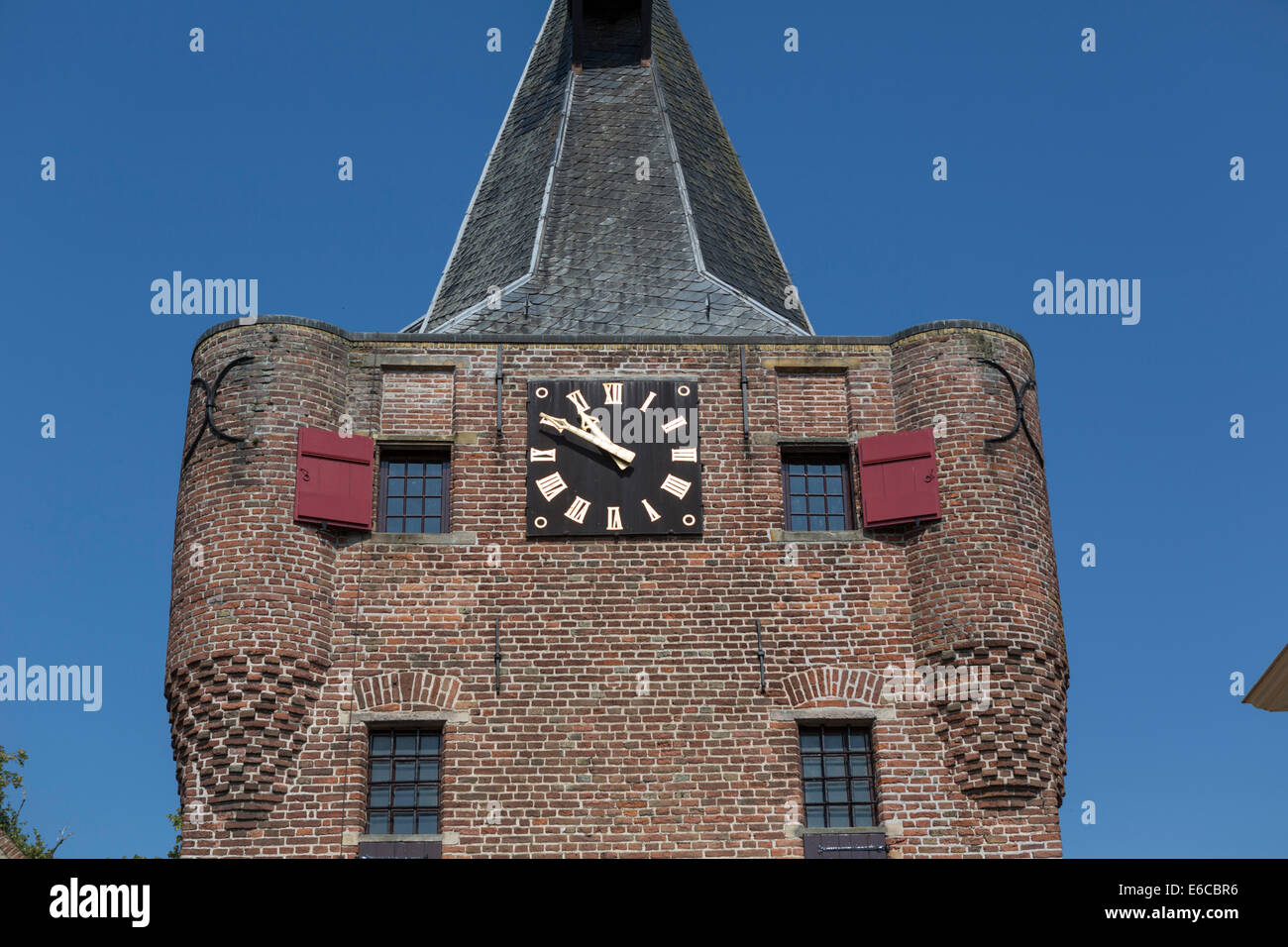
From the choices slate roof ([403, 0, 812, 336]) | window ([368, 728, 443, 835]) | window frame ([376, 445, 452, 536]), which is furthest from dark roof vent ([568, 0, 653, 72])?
window ([368, 728, 443, 835])

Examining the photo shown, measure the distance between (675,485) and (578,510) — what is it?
1.21 meters

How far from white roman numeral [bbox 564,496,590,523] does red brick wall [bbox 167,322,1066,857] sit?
29 cm

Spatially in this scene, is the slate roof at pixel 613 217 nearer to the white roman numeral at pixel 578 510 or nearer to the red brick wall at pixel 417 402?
the red brick wall at pixel 417 402

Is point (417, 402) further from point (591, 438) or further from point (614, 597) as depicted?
point (614, 597)

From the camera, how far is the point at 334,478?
72.3ft

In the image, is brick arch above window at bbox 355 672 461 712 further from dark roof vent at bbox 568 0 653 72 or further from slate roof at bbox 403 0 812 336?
dark roof vent at bbox 568 0 653 72

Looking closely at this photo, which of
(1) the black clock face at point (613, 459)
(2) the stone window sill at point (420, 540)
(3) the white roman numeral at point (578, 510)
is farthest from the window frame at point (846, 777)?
(2) the stone window sill at point (420, 540)

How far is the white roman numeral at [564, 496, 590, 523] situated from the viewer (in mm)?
22203

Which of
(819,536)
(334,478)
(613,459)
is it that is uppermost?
(613,459)

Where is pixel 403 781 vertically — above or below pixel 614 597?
below

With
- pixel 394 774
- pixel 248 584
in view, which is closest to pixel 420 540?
pixel 248 584

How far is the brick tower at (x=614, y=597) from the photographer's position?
2062 centimetres

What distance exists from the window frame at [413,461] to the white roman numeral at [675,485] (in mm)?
2574
